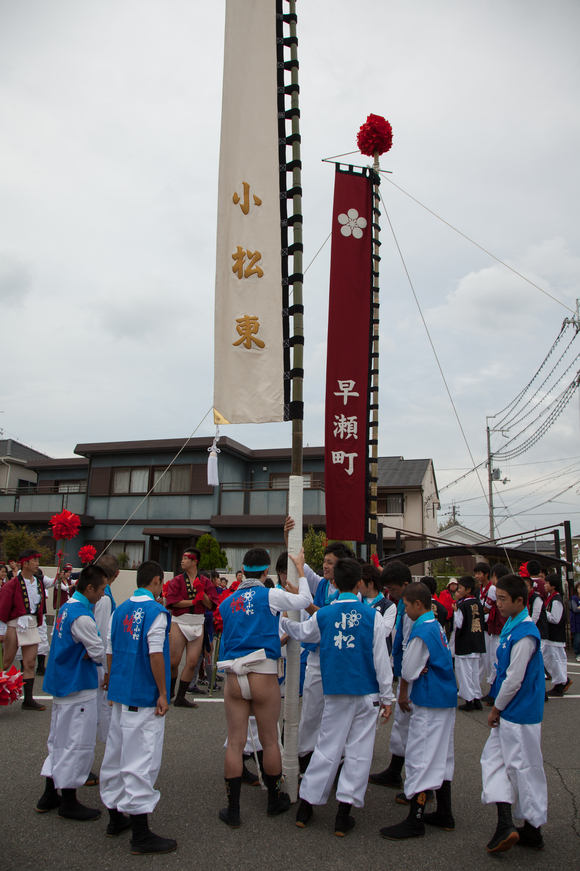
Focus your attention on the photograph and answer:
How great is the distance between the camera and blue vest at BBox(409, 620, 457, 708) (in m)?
4.13

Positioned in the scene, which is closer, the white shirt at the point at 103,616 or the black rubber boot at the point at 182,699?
the white shirt at the point at 103,616

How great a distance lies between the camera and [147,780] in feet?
12.1

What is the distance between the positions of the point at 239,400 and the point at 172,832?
10.9 feet

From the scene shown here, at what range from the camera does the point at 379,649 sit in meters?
4.05

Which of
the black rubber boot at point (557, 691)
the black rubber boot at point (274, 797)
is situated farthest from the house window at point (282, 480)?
the black rubber boot at point (274, 797)

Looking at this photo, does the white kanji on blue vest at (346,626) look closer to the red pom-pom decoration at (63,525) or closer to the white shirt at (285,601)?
the white shirt at (285,601)

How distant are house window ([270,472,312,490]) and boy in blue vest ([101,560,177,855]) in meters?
16.0

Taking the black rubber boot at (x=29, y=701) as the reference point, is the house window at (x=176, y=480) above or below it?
above

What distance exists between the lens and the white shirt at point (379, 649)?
4.01m

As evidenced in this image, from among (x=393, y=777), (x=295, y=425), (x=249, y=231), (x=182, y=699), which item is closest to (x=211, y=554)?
(x=182, y=699)

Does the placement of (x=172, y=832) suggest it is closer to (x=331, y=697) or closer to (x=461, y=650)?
(x=331, y=697)

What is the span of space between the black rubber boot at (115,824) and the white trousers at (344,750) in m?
1.26

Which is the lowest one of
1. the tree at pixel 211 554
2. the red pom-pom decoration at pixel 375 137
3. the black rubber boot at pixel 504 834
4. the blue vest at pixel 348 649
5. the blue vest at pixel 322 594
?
the black rubber boot at pixel 504 834

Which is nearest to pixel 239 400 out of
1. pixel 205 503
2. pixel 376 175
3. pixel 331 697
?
pixel 331 697
